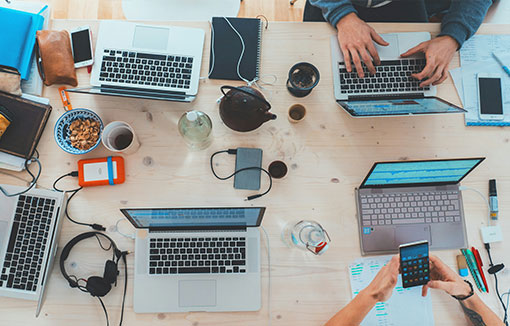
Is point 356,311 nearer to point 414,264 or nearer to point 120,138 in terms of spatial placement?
point 414,264

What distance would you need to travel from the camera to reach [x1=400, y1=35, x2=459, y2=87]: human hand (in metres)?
1.10

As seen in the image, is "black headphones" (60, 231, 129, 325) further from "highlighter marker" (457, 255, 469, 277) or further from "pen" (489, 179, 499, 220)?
"pen" (489, 179, 499, 220)

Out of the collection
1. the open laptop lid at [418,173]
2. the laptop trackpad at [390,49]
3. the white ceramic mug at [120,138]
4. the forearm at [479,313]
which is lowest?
the forearm at [479,313]

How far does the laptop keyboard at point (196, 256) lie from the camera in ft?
3.37

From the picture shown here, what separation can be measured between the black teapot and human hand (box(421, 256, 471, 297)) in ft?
2.30

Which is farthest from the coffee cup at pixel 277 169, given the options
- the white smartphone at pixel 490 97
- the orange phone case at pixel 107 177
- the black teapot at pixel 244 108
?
the white smartphone at pixel 490 97

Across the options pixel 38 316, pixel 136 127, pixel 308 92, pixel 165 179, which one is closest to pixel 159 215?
pixel 165 179

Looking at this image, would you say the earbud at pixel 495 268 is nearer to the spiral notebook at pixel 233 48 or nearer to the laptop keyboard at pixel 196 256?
the laptop keyboard at pixel 196 256

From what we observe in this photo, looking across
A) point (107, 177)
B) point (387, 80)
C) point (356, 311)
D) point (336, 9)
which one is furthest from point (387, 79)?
point (107, 177)

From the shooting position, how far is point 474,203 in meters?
1.10

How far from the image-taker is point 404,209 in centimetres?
108

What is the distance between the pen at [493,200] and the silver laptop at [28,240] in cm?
145

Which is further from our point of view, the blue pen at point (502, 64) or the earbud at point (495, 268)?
the blue pen at point (502, 64)

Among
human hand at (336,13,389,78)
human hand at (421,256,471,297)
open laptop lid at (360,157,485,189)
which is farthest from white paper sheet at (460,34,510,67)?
human hand at (421,256,471,297)
